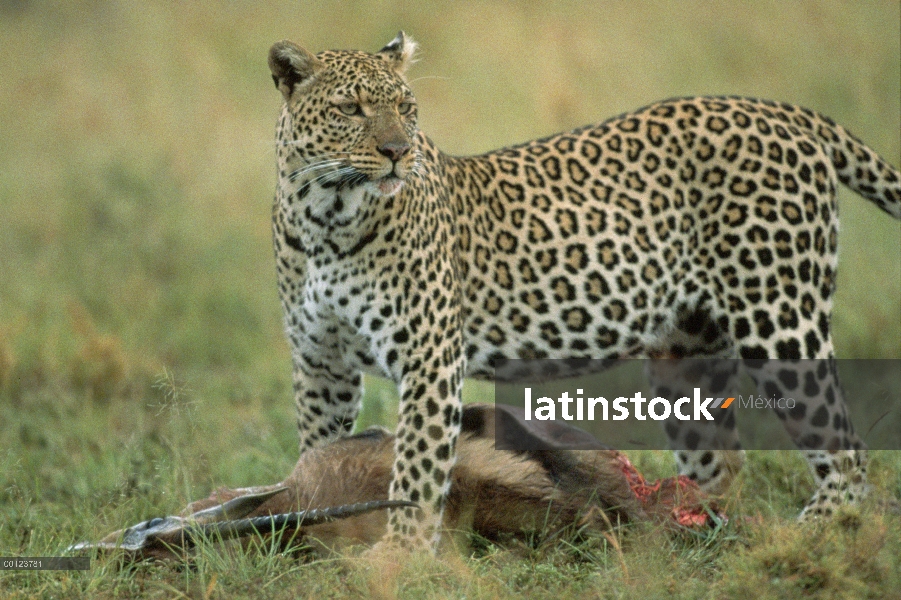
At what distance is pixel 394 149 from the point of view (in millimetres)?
5547

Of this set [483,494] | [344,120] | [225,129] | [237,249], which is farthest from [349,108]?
[225,129]

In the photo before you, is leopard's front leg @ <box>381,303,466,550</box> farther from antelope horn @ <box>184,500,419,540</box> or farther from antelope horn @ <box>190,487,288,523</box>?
antelope horn @ <box>190,487,288,523</box>

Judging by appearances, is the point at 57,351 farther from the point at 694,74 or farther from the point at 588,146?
the point at 694,74

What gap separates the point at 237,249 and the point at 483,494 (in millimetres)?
7789

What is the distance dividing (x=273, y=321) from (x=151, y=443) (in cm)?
392

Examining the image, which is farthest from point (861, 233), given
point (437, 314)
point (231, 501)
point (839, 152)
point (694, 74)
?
point (231, 501)

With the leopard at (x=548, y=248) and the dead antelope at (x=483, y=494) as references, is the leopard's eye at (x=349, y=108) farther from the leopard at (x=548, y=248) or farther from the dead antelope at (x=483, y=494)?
the dead antelope at (x=483, y=494)

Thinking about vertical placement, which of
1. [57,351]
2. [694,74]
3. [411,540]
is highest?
[694,74]

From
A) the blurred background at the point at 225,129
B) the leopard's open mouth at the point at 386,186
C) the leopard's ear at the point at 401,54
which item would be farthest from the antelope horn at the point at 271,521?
the blurred background at the point at 225,129

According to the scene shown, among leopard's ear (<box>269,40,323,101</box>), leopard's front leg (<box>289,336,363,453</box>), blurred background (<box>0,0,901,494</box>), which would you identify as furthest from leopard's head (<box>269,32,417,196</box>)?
blurred background (<box>0,0,901,494</box>)

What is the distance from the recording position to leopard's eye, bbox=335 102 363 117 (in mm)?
5641

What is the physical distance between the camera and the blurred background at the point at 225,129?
32.3 ft

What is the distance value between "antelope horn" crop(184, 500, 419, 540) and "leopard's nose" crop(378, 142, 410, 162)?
1.57 metres

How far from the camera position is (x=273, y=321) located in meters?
11.6
